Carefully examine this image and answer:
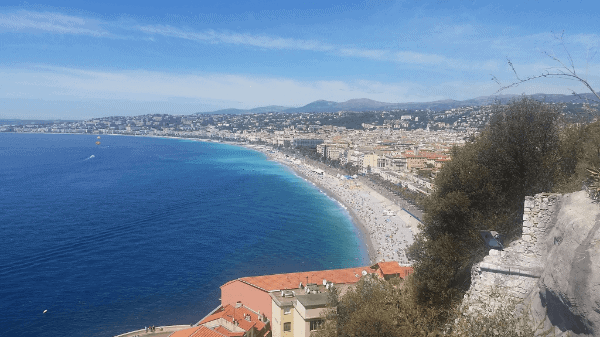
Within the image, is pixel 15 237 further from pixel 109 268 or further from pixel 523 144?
pixel 523 144

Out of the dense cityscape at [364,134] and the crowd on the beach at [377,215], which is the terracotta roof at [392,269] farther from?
the dense cityscape at [364,134]

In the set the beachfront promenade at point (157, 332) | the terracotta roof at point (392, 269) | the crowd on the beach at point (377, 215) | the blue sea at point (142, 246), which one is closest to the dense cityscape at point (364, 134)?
the crowd on the beach at point (377, 215)

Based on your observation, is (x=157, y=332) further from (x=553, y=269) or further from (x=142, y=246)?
(x=553, y=269)

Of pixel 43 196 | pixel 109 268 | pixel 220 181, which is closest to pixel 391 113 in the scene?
pixel 220 181

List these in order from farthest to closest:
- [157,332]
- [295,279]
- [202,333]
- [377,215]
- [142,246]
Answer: [377,215], [142,246], [295,279], [157,332], [202,333]

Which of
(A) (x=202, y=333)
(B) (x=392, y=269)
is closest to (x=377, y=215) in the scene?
(B) (x=392, y=269)
